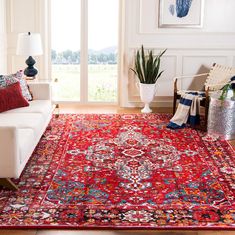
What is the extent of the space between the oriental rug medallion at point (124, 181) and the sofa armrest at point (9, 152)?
18 cm

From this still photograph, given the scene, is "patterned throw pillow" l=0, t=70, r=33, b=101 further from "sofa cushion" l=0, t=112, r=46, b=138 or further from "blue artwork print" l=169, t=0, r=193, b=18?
"blue artwork print" l=169, t=0, r=193, b=18

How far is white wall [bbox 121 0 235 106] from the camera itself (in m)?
6.59

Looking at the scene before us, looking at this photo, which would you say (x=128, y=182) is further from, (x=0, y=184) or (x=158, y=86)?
(x=158, y=86)

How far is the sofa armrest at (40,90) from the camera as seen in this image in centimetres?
549

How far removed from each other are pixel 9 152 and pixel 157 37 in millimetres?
3553

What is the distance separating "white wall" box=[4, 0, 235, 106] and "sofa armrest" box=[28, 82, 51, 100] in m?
1.31

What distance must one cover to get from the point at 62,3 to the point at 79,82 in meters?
1.12

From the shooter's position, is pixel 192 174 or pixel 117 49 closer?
pixel 192 174

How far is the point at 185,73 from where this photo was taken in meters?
6.79

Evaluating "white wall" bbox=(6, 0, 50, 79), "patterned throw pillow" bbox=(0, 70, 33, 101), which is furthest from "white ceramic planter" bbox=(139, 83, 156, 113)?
"patterned throw pillow" bbox=(0, 70, 33, 101)

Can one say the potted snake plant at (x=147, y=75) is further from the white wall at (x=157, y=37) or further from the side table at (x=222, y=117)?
the side table at (x=222, y=117)

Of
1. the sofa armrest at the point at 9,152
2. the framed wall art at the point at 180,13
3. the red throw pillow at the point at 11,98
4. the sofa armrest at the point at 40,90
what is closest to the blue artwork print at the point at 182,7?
the framed wall art at the point at 180,13

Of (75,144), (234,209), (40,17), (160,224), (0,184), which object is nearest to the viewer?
(160,224)

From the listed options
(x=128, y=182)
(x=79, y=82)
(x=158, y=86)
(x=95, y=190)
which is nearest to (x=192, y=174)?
(x=128, y=182)
